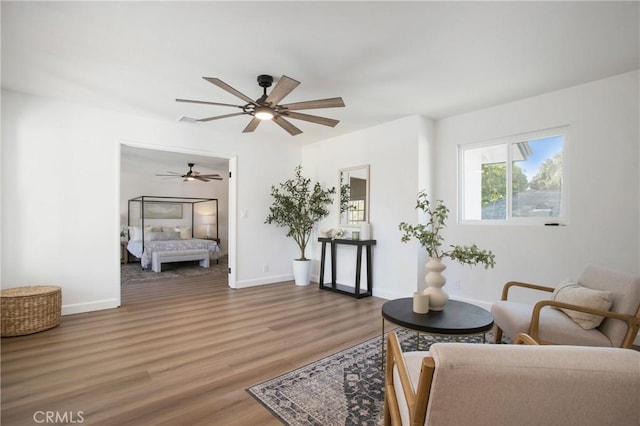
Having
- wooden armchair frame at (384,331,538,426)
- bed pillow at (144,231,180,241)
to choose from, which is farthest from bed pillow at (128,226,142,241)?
wooden armchair frame at (384,331,538,426)

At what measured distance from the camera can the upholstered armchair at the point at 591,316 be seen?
2.07m

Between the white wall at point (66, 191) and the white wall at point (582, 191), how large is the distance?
4.41 metres

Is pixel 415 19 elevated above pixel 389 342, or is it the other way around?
pixel 415 19

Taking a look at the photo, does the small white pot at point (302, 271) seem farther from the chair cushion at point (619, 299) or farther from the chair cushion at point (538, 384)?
the chair cushion at point (538, 384)

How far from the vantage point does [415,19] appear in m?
2.16

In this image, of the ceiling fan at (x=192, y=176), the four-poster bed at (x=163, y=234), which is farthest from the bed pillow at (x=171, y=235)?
the ceiling fan at (x=192, y=176)

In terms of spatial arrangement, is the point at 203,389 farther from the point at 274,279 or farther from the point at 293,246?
the point at 293,246

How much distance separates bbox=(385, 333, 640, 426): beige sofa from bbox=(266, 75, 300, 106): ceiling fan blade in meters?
2.11

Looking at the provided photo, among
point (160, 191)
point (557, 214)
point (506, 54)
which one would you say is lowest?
point (557, 214)

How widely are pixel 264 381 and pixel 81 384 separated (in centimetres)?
125

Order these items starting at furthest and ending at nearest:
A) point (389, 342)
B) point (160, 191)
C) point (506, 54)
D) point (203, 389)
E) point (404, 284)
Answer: point (160, 191) < point (404, 284) < point (506, 54) < point (203, 389) < point (389, 342)

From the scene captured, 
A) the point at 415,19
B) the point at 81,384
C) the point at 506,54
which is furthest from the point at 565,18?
the point at 81,384

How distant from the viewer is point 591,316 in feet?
7.09

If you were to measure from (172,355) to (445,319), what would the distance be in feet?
7.22
